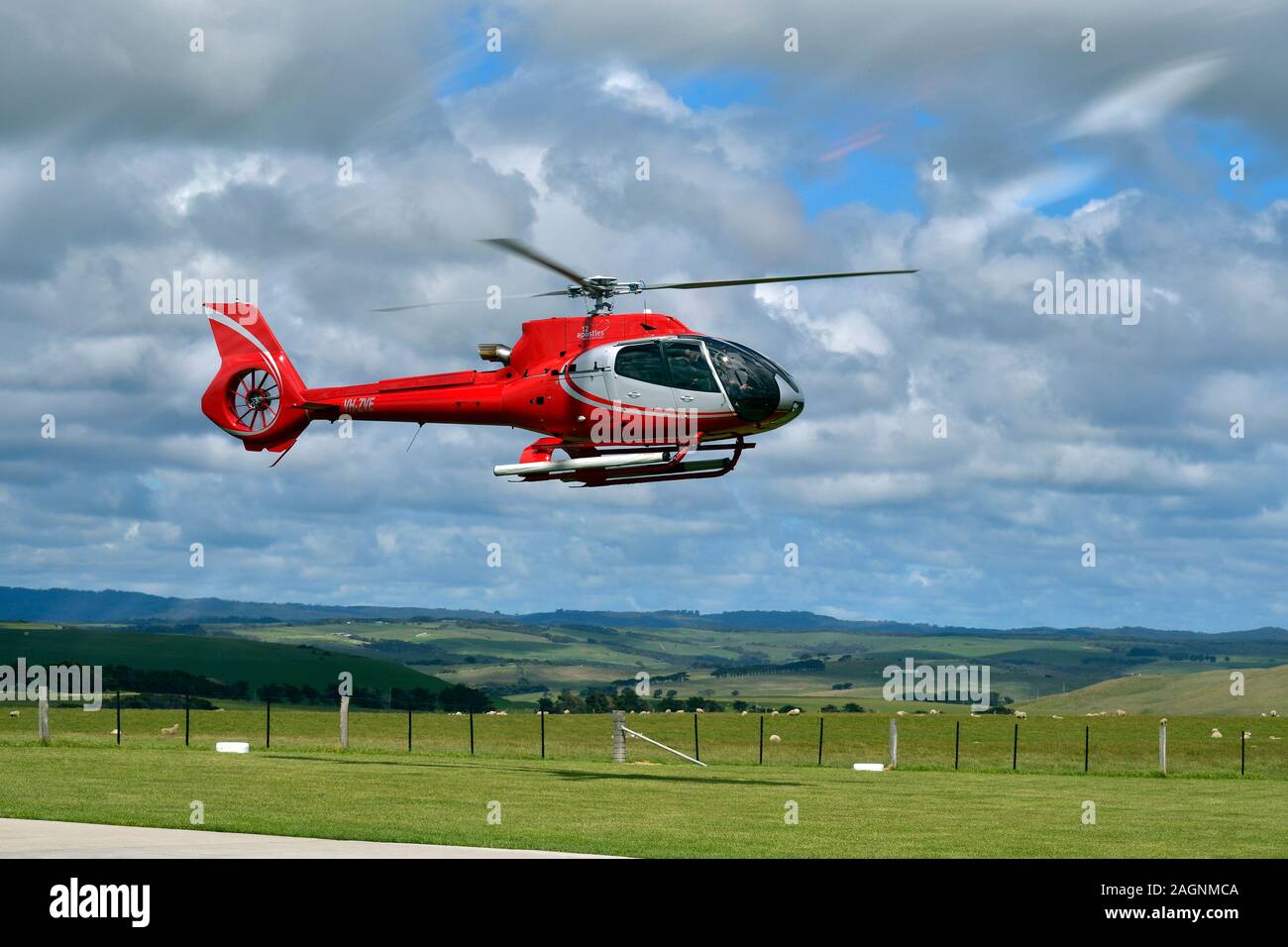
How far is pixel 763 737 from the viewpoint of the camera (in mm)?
88438

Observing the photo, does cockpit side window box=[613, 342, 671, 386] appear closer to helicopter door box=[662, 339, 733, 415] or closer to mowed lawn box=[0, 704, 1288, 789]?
helicopter door box=[662, 339, 733, 415]

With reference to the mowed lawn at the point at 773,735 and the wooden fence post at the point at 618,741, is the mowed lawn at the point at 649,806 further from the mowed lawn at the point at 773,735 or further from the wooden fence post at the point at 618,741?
the mowed lawn at the point at 773,735

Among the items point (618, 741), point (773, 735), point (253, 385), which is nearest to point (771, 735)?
point (773, 735)

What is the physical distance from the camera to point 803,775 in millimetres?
47312

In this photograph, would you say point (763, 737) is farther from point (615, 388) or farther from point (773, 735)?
point (615, 388)

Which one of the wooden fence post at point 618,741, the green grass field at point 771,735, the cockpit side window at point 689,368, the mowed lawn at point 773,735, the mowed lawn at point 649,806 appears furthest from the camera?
the mowed lawn at point 773,735

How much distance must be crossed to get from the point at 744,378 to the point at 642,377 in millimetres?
2397

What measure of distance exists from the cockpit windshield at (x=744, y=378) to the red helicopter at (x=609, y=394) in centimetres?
2

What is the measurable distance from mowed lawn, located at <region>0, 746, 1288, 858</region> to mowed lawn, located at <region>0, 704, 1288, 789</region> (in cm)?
1246

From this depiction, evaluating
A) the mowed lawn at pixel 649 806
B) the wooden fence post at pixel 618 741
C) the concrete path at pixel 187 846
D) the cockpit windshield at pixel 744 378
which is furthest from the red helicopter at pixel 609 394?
the wooden fence post at pixel 618 741

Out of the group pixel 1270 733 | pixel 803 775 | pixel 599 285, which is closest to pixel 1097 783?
pixel 803 775

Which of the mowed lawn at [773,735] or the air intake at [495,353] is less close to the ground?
the air intake at [495,353]

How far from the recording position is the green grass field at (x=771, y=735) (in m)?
65.3

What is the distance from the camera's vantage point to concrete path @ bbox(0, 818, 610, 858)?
18.8 metres
